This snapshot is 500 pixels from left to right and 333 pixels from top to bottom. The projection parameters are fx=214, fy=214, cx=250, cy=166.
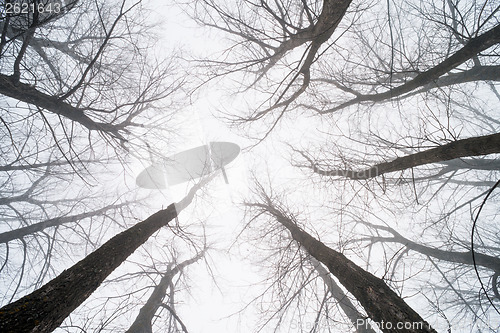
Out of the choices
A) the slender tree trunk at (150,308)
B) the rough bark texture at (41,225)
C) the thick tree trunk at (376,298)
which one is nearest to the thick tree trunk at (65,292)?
the slender tree trunk at (150,308)

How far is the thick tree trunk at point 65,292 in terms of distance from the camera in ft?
4.43

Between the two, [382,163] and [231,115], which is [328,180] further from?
[231,115]

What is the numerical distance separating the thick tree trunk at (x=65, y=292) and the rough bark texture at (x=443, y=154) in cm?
354

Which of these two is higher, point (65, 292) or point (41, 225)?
point (41, 225)

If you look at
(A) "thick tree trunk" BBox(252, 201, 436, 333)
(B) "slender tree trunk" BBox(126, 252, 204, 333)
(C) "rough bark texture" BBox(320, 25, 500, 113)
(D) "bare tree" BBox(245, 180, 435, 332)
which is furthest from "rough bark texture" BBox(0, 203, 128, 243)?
(C) "rough bark texture" BBox(320, 25, 500, 113)

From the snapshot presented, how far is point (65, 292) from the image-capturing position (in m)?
1.67

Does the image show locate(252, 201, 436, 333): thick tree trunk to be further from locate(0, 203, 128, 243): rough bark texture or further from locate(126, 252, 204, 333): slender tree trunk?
locate(0, 203, 128, 243): rough bark texture

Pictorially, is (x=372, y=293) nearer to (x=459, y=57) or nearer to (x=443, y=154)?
(x=443, y=154)

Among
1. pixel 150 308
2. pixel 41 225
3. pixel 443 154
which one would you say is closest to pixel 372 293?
pixel 443 154

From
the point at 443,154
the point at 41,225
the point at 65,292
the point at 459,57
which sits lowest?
the point at 65,292

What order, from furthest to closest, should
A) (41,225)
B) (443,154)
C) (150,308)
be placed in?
1. (41,225)
2. (150,308)
3. (443,154)

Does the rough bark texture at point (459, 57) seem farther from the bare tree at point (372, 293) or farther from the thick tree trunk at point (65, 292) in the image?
the thick tree trunk at point (65, 292)

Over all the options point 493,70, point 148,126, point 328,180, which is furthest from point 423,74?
point 148,126

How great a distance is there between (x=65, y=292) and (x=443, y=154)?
4.07 m
